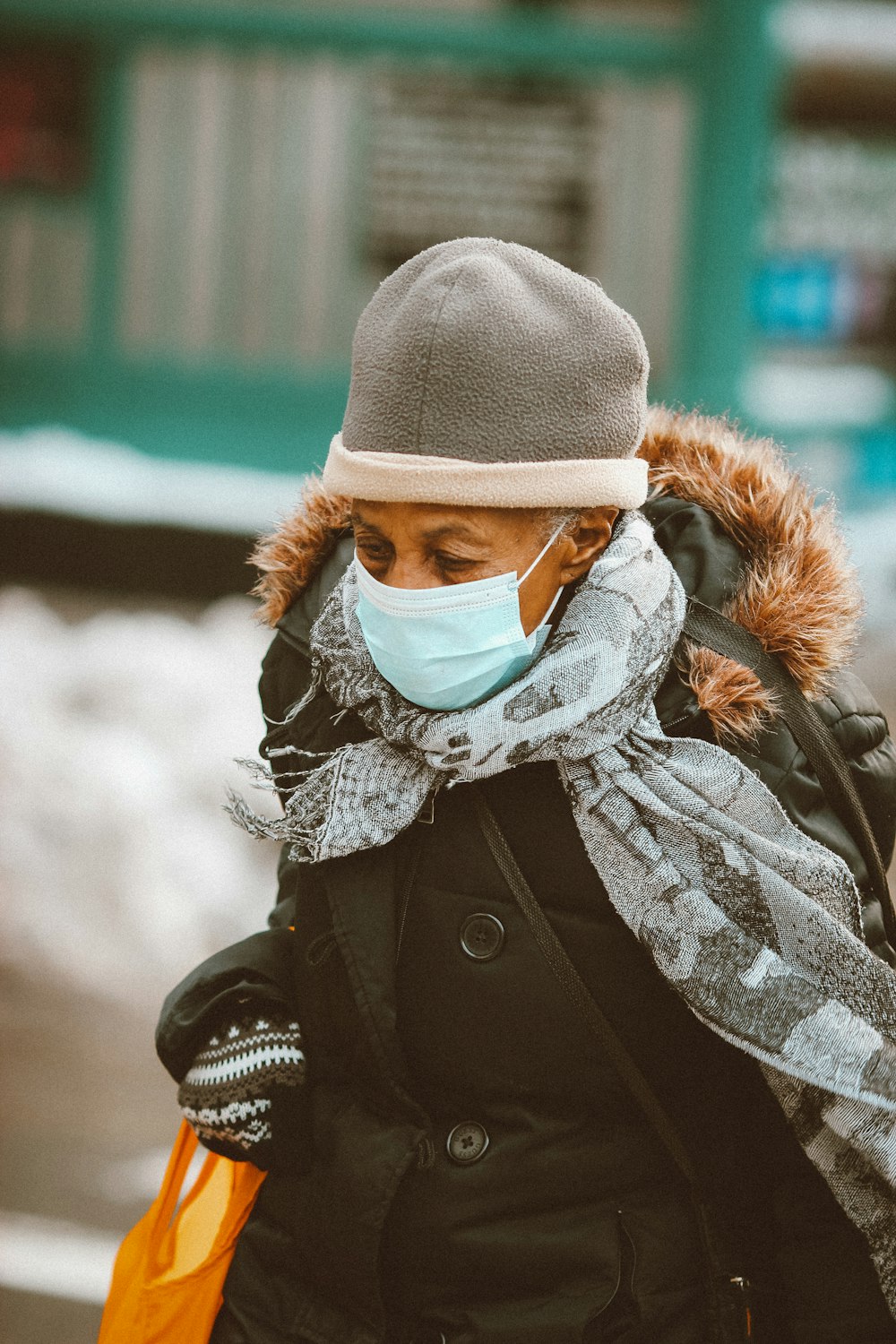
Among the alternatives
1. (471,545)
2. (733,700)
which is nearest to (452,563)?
(471,545)

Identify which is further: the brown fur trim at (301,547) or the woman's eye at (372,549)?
the brown fur trim at (301,547)

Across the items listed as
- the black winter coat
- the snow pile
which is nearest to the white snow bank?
the snow pile

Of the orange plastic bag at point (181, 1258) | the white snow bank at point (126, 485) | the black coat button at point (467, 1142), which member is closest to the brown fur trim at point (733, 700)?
the black coat button at point (467, 1142)

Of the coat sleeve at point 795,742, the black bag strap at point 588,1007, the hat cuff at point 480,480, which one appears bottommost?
the black bag strap at point 588,1007

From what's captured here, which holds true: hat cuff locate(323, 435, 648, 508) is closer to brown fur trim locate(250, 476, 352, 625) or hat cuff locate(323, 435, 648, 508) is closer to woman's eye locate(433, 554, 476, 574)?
woman's eye locate(433, 554, 476, 574)

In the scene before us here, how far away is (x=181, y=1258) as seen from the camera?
6.27 feet

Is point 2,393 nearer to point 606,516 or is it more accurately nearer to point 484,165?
point 484,165

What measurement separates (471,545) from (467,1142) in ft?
2.22

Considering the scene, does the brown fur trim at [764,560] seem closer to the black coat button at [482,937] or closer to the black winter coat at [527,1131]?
the black winter coat at [527,1131]

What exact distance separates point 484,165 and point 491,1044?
22.9 ft

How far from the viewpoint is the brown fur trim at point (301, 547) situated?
79.7 inches

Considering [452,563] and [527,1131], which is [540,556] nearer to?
[452,563]

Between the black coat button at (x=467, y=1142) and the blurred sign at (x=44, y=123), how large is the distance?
7369 mm

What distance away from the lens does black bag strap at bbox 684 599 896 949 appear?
1.75 metres
